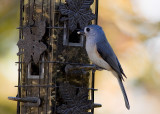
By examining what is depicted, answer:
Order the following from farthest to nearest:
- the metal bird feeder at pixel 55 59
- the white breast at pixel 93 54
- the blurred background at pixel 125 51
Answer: the blurred background at pixel 125 51, the white breast at pixel 93 54, the metal bird feeder at pixel 55 59

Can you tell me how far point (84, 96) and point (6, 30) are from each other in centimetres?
426

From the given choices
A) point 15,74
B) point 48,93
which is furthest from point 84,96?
point 15,74

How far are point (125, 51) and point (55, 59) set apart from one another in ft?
13.5

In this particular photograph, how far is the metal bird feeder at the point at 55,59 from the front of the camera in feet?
29.3

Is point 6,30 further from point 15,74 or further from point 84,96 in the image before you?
point 84,96

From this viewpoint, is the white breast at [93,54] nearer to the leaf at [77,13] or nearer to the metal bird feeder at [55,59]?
the metal bird feeder at [55,59]

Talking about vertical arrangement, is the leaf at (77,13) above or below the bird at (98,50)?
above

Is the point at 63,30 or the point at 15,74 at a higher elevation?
the point at 63,30

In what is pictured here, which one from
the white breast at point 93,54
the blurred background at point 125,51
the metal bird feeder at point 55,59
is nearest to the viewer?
the metal bird feeder at point 55,59

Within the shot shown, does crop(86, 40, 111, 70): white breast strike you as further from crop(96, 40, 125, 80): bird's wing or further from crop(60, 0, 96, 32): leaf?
crop(60, 0, 96, 32): leaf

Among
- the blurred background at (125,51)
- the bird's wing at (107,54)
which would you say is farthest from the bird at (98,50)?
the blurred background at (125,51)

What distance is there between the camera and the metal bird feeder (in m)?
8.93

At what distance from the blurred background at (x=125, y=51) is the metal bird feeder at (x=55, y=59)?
3.40m

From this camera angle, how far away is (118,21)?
12703mm
